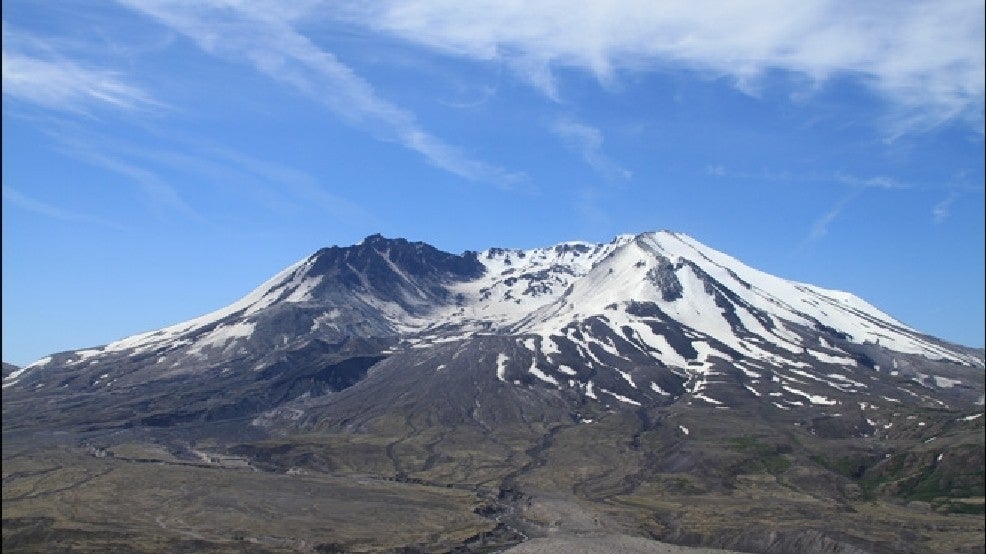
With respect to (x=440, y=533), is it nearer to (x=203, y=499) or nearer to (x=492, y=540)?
(x=492, y=540)

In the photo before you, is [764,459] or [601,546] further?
[764,459]

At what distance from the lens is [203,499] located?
146 metres

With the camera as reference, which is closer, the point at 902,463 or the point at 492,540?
the point at 492,540

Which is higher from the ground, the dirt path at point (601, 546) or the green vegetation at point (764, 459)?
the green vegetation at point (764, 459)

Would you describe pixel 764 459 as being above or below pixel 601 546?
above

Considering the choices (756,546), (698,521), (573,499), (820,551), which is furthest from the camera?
(573,499)

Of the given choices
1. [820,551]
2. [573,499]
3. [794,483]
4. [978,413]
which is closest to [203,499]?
[573,499]

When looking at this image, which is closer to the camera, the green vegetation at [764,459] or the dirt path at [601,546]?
the dirt path at [601,546]

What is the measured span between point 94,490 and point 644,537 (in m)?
88.5

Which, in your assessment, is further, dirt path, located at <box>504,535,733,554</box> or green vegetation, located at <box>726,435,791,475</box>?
green vegetation, located at <box>726,435,791,475</box>

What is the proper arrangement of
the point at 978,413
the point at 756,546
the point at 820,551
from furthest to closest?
the point at 978,413 → the point at 756,546 → the point at 820,551

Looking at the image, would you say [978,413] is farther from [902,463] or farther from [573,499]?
[573,499]

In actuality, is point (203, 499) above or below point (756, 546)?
above

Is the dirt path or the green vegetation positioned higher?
the green vegetation
